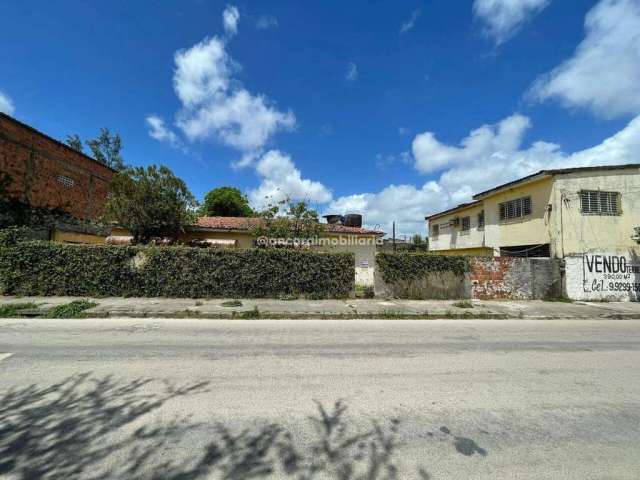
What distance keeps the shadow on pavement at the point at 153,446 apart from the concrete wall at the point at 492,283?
928 cm

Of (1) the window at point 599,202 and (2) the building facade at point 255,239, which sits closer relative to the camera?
(1) the window at point 599,202

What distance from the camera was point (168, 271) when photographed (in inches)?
424

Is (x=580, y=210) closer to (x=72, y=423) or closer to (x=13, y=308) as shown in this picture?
(x=72, y=423)

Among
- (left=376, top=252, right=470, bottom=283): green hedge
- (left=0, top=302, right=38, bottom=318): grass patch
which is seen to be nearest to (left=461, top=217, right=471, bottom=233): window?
(left=376, top=252, right=470, bottom=283): green hedge

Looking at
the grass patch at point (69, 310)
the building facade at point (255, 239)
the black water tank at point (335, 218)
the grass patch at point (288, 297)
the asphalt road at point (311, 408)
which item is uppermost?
the black water tank at point (335, 218)

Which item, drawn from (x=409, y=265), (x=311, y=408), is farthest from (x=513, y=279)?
(x=311, y=408)

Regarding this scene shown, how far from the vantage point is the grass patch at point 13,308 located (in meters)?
7.77

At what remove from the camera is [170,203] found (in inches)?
547

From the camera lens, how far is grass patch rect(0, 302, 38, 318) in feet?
25.5

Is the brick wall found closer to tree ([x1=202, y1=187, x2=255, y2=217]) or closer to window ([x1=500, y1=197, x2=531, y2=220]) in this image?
window ([x1=500, y1=197, x2=531, y2=220])

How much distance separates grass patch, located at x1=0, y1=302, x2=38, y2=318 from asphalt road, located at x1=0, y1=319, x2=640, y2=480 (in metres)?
2.52

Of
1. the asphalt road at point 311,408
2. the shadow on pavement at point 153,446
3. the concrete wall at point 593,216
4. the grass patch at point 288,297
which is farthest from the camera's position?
the concrete wall at point 593,216

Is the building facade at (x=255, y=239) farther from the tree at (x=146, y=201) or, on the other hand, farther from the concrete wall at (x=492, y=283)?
the concrete wall at (x=492, y=283)

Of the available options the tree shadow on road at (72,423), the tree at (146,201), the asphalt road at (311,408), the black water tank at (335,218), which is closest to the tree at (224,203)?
the black water tank at (335,218)
